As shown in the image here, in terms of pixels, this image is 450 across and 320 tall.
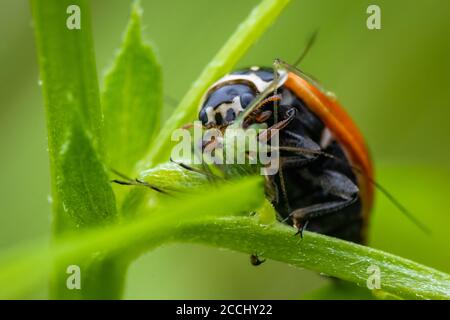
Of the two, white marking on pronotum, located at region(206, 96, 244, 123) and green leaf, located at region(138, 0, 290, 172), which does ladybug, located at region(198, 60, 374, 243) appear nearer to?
white marking on pronotum, located at region(206, 96, 244, 123)

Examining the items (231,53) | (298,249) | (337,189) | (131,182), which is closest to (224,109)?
(231,53)

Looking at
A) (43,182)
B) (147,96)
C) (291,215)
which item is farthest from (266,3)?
(43,182)

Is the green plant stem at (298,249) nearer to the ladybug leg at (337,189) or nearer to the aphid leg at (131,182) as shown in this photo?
the aphid leg at (131,182)

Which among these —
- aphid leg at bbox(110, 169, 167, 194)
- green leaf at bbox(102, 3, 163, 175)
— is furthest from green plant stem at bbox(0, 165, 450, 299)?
green leaf at bbox(102, 3, 163, 175)

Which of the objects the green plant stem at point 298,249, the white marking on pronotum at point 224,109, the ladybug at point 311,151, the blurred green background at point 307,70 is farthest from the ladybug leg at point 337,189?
the blurred green background at point 307,70

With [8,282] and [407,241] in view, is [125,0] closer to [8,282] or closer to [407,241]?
[407,241]

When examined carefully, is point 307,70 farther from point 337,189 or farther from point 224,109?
point 224,109
